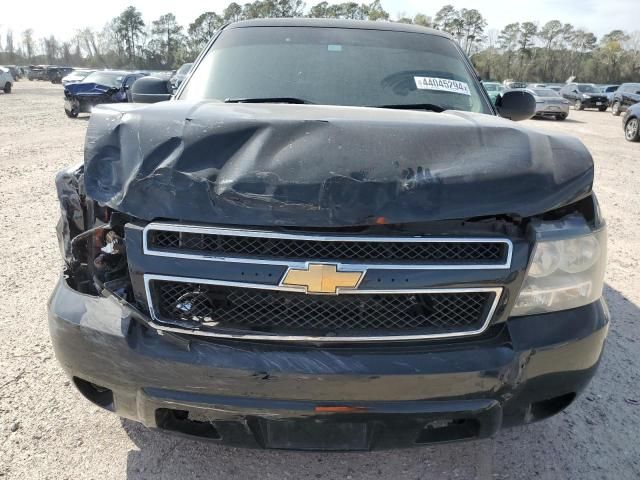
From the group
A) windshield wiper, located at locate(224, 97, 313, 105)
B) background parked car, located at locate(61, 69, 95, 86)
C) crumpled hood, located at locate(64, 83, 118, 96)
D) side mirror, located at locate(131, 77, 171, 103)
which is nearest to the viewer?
windshield wiper, located at locate(224, 97, 313, 105)

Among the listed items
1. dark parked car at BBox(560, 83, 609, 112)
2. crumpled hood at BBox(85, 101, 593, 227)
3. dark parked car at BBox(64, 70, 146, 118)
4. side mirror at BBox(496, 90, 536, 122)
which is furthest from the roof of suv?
dark parked car at BBox(560, 83, 609, 112)

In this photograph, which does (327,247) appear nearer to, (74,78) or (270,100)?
(270,100)

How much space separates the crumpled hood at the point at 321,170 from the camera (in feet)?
5.63

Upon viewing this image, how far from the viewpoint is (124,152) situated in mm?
1909

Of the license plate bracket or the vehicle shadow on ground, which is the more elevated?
the license plate bracket

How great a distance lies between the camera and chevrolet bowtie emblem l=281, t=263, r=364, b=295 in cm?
169

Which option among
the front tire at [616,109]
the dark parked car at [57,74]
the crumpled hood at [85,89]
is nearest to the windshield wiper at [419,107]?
the crumpled hood at [85,89]

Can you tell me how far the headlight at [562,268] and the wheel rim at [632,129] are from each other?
51.8 ft

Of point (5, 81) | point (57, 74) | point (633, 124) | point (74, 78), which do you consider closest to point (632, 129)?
point (633, 124)

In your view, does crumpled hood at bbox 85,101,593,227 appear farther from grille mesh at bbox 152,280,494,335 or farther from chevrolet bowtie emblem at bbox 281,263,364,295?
grille mesh at bbox 152,280,494,335

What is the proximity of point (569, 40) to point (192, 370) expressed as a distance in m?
104

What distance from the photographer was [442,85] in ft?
10.5

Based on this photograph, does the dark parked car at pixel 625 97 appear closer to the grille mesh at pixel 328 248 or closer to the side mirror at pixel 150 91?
the side mirror at pixel 150 91

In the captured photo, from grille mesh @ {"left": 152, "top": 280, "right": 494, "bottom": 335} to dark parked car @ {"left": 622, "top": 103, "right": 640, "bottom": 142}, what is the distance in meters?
16.1
